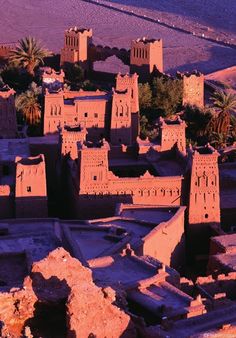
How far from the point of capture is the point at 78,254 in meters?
19.1

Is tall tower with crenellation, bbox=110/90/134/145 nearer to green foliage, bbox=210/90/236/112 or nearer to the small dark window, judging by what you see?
the small dark window

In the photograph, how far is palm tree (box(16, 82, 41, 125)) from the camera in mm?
31625

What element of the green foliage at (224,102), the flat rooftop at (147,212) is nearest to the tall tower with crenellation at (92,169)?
the flat rooftop at (147,212)

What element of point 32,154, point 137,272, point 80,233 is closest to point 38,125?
point 32,154

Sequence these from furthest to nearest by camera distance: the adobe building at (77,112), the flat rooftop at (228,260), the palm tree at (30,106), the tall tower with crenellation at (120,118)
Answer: the palm tree at (30,106), the tall tower with crenellation at (120,118), the adobe building at (77,112), the flat rooftop at (228,260)

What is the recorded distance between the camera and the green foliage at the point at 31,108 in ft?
103

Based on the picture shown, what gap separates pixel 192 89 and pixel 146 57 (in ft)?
10.2

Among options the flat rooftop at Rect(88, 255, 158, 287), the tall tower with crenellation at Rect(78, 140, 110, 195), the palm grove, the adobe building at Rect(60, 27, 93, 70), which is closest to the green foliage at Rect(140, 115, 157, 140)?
the palm grove

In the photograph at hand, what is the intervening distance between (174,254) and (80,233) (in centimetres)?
255

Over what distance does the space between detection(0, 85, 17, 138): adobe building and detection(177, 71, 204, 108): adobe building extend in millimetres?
9887

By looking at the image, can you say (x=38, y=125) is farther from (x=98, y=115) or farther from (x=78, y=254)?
(x=78, y=254)

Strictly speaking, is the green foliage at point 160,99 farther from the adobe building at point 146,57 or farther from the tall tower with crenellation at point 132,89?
the tall tower with crenellation at point 132,89

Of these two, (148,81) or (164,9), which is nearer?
(148,81)

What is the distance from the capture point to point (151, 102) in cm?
3684
